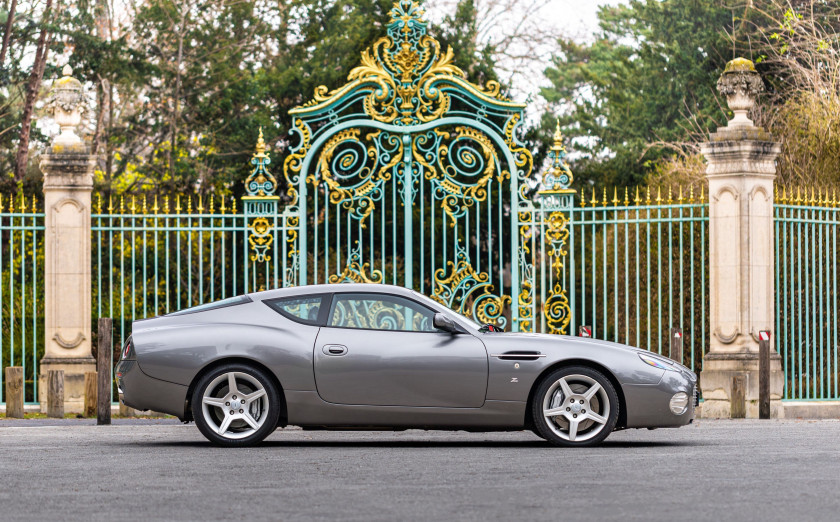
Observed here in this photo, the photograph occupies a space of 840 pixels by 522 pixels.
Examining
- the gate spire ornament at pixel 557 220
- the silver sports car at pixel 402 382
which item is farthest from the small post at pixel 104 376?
the gate spire ornament at pixel 557 220

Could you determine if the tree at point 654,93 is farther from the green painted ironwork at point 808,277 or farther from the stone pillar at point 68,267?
the stone pillar at point 68,267

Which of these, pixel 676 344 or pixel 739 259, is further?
pixel 739 259

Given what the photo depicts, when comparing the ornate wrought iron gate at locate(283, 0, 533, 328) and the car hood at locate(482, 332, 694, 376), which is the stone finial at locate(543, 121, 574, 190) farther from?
the car hood at locate(482, 332, 694, 376)

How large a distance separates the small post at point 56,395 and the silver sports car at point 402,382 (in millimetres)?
4090

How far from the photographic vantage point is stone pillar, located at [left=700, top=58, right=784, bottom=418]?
1462 cm

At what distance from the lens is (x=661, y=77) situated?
115 ft

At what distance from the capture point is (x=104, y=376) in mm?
13117

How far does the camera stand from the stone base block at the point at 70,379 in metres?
14.6

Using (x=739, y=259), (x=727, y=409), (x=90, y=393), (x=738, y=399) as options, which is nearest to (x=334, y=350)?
(x=90, y=393)

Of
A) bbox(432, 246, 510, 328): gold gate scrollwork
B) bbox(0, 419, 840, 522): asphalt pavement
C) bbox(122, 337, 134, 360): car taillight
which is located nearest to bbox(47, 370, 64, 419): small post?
bbox(0, 419, 840, 522): asphalt pavement

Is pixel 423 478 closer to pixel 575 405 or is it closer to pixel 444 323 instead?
pixel 444 323

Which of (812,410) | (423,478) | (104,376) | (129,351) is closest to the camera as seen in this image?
(423,478)

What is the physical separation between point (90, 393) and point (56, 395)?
1.15 feet

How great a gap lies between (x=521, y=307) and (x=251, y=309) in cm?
529
